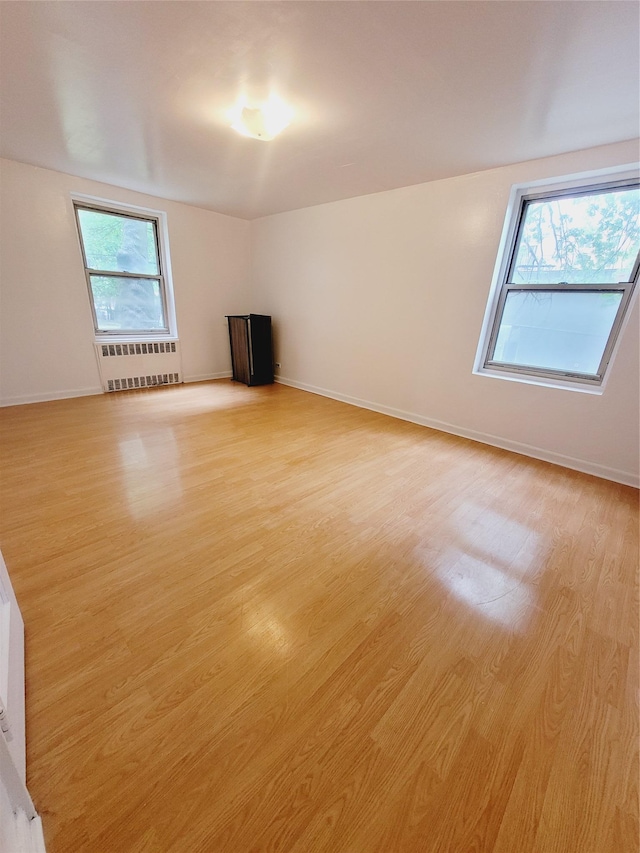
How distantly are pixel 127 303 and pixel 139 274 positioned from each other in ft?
1.39

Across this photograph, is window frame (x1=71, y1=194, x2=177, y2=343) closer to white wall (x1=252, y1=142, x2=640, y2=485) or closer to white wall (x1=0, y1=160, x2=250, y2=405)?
white wall (x1=0, y1=160, x2=250, y2=405)

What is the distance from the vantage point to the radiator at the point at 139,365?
4258 mm

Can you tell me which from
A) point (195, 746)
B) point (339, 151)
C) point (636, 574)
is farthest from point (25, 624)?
point (339, 151)

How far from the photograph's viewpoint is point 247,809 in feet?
2.77

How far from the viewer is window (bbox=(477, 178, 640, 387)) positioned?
2.45 metres

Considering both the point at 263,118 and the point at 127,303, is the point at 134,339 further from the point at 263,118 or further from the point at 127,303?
the point at 263,118

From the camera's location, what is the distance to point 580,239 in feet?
8.52

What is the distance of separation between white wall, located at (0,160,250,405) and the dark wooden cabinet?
65 cm

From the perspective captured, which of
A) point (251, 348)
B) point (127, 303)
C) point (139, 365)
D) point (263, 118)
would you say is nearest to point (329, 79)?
point (263, 118)

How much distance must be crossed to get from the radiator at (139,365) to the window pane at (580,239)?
4438 millimetres

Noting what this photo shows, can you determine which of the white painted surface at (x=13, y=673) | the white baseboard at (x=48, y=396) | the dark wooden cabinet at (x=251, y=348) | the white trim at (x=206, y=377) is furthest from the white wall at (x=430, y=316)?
the white painted surface at (x=13, y=673)

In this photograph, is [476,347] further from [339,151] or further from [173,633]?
[173,633]

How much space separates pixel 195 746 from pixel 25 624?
896 mm

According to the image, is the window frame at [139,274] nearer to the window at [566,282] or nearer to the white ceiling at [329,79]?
the white ceiling at [329,79]
